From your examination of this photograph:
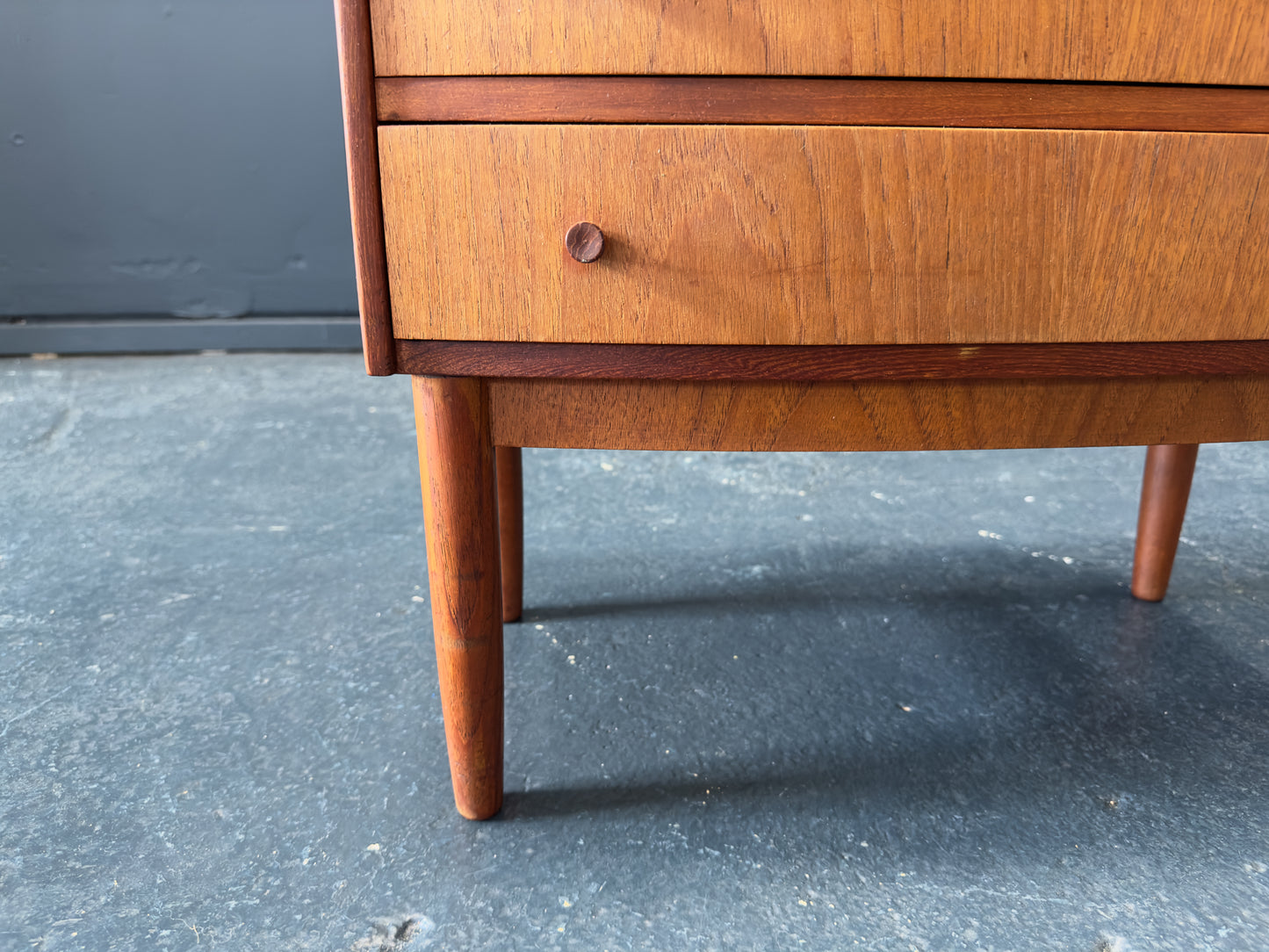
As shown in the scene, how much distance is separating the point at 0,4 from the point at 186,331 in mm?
810

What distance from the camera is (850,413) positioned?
2.15 ft

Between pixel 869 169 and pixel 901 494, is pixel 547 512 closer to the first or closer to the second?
pixel 901 494

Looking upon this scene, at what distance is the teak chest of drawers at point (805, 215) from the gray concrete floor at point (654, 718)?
33 cm

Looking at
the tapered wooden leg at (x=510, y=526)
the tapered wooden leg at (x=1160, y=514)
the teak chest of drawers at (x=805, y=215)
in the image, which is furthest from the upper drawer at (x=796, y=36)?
the tapered wooden leg at (x=1160, y=514)

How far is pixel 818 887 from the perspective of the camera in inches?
27.4

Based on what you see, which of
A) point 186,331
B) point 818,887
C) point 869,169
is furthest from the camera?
point 186,331

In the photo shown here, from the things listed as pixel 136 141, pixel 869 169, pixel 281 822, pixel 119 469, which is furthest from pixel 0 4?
pixel 869 169

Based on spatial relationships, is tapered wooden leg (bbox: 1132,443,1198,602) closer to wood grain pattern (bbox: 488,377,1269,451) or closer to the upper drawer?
wood grain pattern (bbox: 488,377,1269,451)

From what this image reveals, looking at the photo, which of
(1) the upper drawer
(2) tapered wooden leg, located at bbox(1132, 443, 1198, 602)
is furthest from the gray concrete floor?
(1) the upper drawer

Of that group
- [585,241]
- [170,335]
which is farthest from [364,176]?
[170,335]

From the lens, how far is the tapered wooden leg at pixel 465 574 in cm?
66

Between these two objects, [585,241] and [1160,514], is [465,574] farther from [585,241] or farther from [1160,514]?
[1160,514]

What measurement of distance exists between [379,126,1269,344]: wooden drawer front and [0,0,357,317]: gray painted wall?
1815mm

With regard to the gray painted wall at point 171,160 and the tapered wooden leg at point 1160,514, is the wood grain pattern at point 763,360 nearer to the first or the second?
the tapered wooden leg at point 1160,514
